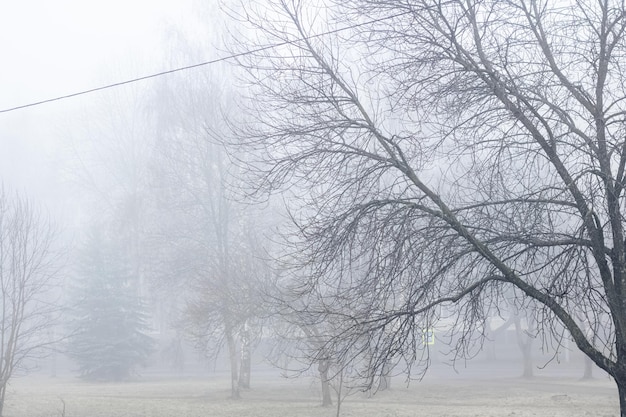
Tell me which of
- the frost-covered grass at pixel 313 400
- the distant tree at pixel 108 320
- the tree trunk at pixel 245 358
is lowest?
the frost-covered grass at pixel 313 400

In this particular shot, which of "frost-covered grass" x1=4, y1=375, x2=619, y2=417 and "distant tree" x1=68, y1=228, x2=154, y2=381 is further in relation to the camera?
"distant tree" x1=68, y1=228, x2=154, y2=381

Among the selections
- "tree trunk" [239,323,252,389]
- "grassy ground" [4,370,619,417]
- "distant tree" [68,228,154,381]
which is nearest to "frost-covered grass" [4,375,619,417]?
"grassy ground" [4,370,619,417]

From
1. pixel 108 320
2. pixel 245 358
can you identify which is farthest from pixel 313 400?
pixel 108 320

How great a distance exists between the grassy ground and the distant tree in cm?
537

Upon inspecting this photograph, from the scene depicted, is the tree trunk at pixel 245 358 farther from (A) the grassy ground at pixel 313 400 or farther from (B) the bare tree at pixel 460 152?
(B) the bare tree at pixel 460 152

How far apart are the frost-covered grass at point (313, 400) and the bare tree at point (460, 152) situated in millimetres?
13209

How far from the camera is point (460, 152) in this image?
32.7ft

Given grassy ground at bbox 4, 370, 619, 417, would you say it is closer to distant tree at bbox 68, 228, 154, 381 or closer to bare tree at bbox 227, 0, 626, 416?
distant tree at bbox 68, 228, 154, 381

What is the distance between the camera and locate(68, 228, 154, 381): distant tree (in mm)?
43938

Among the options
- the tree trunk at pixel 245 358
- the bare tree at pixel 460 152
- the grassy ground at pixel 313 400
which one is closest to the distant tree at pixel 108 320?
the grassy ground at pixel 313 400

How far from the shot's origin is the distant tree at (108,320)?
43.9m

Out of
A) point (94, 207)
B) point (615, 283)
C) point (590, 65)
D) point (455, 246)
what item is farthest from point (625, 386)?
point (94, 207)

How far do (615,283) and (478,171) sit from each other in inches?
73.7

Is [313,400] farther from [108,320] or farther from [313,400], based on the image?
[108,320]
